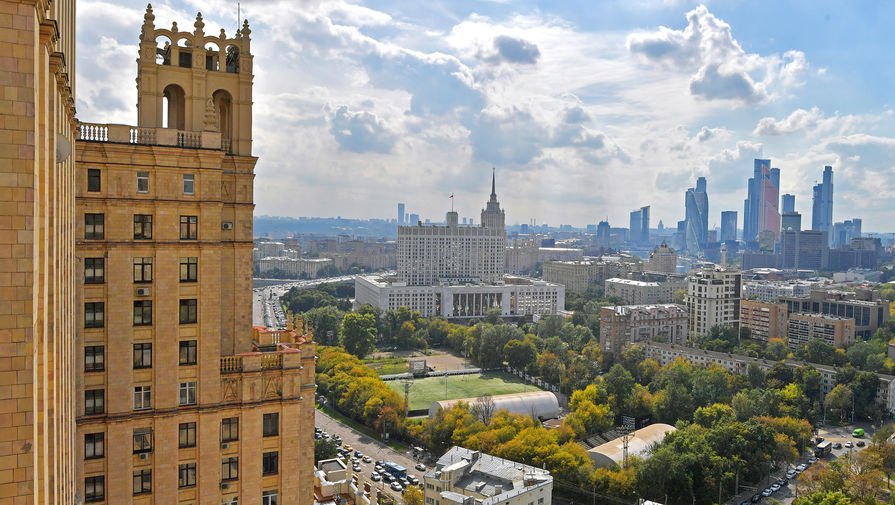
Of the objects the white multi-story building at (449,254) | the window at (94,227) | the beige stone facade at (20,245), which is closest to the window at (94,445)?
the window at (94,227)

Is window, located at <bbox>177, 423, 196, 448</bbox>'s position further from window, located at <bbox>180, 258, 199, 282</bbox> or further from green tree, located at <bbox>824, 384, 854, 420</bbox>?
green tree, located at <bbox>824, 384, 854, 420</bbox>

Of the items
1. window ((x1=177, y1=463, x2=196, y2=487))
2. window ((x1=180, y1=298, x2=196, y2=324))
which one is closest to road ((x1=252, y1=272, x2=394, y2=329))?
window ((x1=177, y1=463, x2=196, y2=487))

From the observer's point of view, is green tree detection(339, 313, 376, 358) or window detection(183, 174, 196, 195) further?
green tree detection(339, 313, 376, 358)

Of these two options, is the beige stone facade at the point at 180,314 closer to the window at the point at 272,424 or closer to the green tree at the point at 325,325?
the window at the point at 272,424

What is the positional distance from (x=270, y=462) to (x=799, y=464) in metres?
48.7

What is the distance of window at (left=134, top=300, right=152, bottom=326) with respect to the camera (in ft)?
55.6

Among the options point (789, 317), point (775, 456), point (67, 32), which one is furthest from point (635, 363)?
point (67, 32)

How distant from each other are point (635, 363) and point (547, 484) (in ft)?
128

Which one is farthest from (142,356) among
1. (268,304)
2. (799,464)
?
(268,304)

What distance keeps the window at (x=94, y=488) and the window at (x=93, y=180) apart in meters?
7.11

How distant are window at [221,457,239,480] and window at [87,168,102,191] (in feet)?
25.7

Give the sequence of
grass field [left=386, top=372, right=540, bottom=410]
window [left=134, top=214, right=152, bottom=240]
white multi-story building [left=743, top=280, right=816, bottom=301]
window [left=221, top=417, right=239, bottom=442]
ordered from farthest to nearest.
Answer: white multi-story building [left=743, top=280, right=816, bottom=301]
grass field [left=386, top=372, right=540, bottom=410]
window [left=221, top=417, right=239, bottom=442]
window [left=134, top=214, right=152, bottom=240]

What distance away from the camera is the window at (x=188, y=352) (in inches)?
690

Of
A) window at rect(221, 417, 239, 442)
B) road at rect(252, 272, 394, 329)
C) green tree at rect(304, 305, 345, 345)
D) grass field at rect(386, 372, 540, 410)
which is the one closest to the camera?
window at rect(221, 417, 239, 442)
